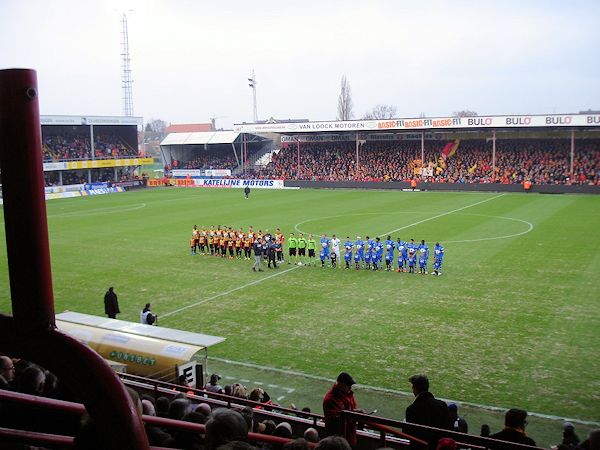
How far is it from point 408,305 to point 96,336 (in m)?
9.28

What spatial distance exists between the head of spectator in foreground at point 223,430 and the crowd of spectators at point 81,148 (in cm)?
5833

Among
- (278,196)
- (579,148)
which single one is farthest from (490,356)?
(579,148)

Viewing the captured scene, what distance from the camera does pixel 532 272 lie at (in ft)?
69.9

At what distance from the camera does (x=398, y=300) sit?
18359 millimetres

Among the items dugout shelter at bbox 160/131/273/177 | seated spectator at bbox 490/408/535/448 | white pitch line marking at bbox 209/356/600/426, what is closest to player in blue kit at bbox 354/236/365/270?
white pitch line marking at bbox 209/356/600/426

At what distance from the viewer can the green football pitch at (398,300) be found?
41.9 ft

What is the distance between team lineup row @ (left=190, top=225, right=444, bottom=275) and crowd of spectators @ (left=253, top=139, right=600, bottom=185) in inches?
1230

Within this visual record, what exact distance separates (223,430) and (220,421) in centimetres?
5

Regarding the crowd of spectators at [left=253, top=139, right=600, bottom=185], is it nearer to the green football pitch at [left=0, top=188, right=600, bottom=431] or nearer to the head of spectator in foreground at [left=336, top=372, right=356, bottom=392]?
the green football pitch at [left=0, top=188, right=600, bottom=431]

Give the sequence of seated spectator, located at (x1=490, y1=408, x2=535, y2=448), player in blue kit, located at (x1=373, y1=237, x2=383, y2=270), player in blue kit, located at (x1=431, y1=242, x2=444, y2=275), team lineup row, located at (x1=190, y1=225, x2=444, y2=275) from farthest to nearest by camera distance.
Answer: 1. player in blue kit, located at (x1=373, y1=237, x2=383, y2=270)
2. team lineup row, located at (x1=190, y1=225, x2=444, y2=275)
3. player in blue kit, located at (x1=431, y1=242, x2=444, y2=275)
4. seated spectator, located at (x1=490, y1=408, x2=535, y2=448)

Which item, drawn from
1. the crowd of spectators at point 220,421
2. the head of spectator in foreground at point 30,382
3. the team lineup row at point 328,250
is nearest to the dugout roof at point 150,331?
the crowd of spectators at point 220,421

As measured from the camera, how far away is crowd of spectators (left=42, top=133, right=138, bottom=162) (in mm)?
59594

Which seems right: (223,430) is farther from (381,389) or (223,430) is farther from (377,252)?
(377,252)

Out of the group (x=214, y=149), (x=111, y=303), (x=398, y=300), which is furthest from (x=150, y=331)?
(x=214, y=149)
